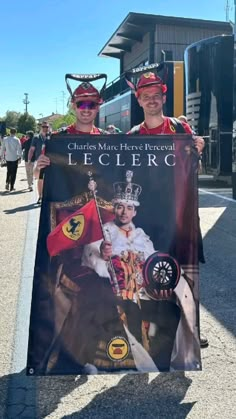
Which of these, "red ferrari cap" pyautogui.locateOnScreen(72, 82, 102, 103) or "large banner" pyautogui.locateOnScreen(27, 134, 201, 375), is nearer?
"large banner" pyautogui.locateOnScreen(27, 134, 201, 375)

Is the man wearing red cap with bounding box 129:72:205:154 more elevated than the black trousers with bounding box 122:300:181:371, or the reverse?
the man wearing red cap with bounding box 129:72:205:154

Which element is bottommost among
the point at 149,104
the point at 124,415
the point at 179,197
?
the point at 124,415

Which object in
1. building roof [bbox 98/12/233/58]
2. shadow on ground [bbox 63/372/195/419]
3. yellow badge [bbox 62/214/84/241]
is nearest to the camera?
shadow on ground [bbox 63/372/195/419]

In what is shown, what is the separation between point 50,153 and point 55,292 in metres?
0.85

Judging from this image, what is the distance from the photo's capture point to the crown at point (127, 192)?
311 centimetres

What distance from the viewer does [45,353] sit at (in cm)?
310

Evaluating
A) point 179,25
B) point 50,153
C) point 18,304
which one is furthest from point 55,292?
point 179,25

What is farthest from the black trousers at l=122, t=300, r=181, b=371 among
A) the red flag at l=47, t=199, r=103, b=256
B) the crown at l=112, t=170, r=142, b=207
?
the crown at l=112, t=170, r=142, b=207

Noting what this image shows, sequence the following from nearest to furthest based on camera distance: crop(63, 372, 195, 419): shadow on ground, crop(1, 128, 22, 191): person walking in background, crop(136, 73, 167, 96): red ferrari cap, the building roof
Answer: crop(63, 372, 195, 419): shadow on ground, crop(136, 73, 167, 96): red ferrari cap, crop(1, 128, 22, 191): person walking in background, the building roof

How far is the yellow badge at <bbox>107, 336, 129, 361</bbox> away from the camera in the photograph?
3.11 meters

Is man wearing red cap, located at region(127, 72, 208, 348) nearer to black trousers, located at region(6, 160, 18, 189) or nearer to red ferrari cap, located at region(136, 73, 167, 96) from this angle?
red ferrari cap, located at region(136, 73, 167, 96)

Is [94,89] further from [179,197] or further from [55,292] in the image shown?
[55,292]

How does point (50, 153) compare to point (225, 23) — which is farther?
point (225, 23)

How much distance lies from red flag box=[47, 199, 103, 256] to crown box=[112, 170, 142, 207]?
0.15 m
